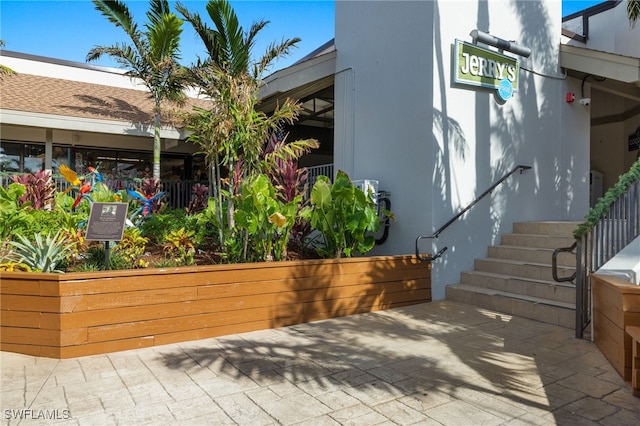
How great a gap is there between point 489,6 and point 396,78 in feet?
6.52

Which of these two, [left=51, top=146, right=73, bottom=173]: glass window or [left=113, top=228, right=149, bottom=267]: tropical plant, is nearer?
[left=113, top=228, right=149, bottom=267]: tropical plant

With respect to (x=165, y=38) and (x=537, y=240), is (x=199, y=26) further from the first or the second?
(x=537, y=240)

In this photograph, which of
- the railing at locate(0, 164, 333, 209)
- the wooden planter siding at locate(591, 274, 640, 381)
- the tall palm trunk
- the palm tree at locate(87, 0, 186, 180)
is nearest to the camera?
the wooden planter siding at locate(591, 274, 640, 381)

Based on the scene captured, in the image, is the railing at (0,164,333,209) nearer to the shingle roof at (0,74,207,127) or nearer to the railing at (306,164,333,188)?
the shingle roof at (0,74,207,127)

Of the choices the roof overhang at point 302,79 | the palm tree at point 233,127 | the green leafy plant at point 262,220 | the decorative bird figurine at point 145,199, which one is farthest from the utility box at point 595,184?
the decorative bird figurine at point 145,199

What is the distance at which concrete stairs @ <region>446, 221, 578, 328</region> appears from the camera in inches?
210

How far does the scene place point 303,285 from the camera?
5.21m

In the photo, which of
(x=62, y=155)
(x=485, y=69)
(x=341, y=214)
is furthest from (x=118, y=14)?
(x=485, y=69)

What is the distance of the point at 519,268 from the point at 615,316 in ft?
8.63

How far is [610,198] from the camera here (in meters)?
4.41

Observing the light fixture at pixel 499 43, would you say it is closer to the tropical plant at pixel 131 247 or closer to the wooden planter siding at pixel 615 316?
the wooden planter siding at pixel 615 316

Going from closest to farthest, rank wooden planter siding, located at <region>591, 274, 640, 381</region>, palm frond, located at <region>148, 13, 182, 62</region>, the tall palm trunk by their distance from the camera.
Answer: wooden planter siding, located at <region>591, 274, 640, 381</region>, palm frond, located at <region>148, 13, 182, 62</region>, the tall palm trunk

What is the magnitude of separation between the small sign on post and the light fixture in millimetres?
5768

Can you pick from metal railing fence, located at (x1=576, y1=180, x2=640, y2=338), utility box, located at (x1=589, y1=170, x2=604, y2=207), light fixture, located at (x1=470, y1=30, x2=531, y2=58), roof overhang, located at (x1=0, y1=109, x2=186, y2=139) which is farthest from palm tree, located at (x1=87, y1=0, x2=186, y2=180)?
utility box, located at (x1=589, y1=170, x2=604, y2=207)
